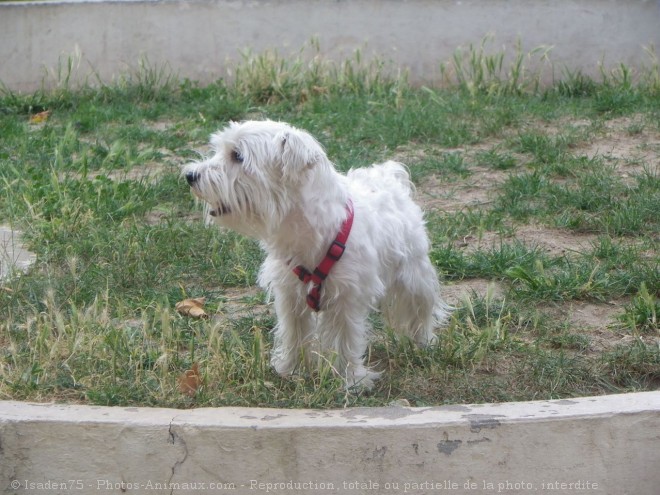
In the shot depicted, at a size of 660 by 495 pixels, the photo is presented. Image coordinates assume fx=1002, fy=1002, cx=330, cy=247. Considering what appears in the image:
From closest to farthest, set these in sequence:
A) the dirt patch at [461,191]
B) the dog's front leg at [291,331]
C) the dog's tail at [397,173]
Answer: the dog's front leg at [291,331] → the dog's tail at [397,173] → the dirt patch at [461,191]

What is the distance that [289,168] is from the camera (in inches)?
169

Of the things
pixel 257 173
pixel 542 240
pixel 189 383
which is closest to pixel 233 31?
pixel 542 240

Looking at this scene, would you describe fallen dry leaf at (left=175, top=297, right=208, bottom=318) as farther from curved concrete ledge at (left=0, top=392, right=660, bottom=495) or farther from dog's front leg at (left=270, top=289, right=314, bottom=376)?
curved concrete ledge at (left=0, top=392, right=660, bottom=495)

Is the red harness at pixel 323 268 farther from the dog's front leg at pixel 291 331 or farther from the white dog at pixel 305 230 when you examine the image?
the dog's front leg at pixel 291 331

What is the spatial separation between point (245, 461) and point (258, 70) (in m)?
6.15

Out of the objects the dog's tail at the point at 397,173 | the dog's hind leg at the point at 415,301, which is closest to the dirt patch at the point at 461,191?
the dog's tail at the point at 397,173

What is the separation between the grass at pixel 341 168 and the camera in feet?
14.7

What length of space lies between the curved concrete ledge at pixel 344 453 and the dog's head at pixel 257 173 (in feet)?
3.11

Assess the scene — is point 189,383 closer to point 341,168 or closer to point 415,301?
point 415,301

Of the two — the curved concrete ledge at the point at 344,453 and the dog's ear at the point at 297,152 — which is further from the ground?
the dog's ear at the point at 297,152

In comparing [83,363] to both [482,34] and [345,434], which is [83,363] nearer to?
[345,434]

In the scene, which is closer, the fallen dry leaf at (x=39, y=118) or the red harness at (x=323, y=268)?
the red harness at (x=323, y=268)

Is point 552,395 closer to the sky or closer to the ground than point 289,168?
closer to the ground

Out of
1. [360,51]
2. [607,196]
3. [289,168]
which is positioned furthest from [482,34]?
[289,168]
